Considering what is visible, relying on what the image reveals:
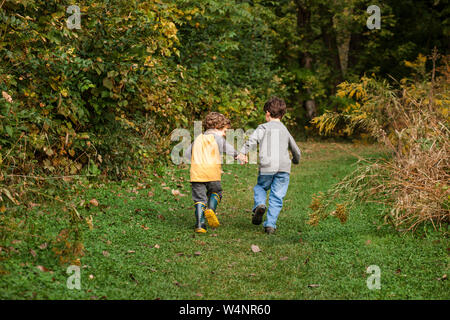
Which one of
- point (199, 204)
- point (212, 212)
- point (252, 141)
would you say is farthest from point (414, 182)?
point (199, 204)

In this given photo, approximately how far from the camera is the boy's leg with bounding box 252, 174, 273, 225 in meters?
6.90

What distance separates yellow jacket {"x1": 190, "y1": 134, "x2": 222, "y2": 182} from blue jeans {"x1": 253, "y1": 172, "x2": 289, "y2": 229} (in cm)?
65

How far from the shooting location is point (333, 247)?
627cm

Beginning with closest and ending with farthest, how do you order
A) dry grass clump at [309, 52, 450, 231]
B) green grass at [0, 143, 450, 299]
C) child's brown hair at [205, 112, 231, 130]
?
green grass at [0, 143, 450, 299], dry grass clump at [309, 52, 450, 231], child's brown hair at [205, 112, 231, 130]

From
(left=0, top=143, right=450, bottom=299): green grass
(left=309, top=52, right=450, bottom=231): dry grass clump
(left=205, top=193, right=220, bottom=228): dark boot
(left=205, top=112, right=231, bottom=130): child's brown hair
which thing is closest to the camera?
(left=0, top=143, right=450, bottom=299): green grass

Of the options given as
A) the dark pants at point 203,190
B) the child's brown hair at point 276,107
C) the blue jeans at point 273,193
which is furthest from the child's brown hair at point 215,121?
the blue jeans at point 273,193

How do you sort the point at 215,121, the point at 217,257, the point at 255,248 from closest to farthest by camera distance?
the point at 217,257, the point at 255,248, the point at 215,121

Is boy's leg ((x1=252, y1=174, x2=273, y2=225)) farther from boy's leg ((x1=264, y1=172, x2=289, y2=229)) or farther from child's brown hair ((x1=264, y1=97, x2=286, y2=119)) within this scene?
child's brown hair ((x1=264, y1=97, x2=286, y2=119))

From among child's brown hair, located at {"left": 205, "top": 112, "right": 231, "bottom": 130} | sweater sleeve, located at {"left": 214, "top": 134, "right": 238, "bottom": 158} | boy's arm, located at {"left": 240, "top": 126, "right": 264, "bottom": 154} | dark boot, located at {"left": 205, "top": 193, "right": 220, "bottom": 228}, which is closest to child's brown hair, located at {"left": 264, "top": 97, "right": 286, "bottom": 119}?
boy's arm, located at {"left": 240, "top": 126, "right": 264, "bottom": 154}

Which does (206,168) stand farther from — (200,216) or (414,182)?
(414,182)

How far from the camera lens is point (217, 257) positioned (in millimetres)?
5848

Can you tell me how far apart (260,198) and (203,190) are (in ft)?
2.59

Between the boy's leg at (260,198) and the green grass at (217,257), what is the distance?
23 centimetres
